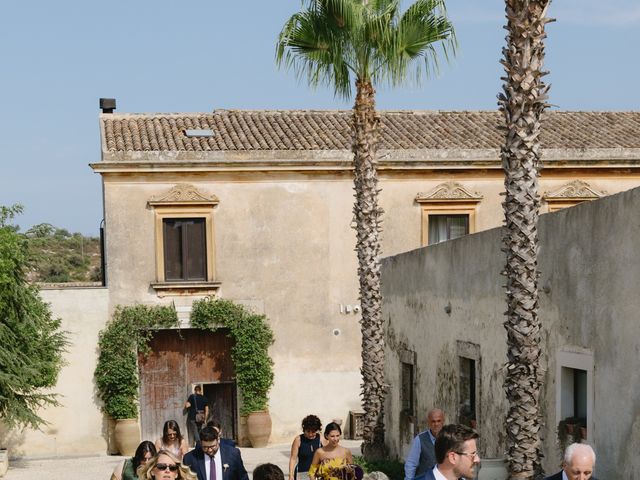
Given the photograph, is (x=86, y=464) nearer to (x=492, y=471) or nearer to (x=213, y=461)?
(x=492, y=471)

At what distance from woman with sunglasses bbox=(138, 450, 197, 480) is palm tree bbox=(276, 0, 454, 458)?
12.2 metres

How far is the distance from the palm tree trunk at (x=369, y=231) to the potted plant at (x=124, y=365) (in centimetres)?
912

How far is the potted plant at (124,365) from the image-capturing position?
1062 inches

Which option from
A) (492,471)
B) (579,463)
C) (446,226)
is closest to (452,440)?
(579,463)

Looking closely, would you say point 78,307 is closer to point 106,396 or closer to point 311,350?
point 106,396

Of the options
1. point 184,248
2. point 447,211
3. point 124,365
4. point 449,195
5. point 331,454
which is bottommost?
point 124,365

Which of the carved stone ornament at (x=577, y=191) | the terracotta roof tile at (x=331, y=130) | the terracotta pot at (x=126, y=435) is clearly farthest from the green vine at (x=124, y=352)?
the carved stone ornament at (x=577, y=191)

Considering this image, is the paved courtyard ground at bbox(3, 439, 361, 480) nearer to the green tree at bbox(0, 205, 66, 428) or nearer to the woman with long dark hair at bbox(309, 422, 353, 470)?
the green tree at bbox(0, 205, 66, 428)

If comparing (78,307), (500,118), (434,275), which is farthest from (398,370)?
(500,118)

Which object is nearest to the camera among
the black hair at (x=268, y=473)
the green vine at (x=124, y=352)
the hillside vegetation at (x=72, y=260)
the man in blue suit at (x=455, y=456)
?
the man in blue suit at (x=455, y=456)

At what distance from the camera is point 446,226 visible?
28719 mm

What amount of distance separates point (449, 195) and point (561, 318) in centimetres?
1635

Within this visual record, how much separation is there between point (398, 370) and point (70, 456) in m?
10.8

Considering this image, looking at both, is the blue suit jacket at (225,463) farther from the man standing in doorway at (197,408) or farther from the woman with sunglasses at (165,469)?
the man standing in doorway at (197,408)
